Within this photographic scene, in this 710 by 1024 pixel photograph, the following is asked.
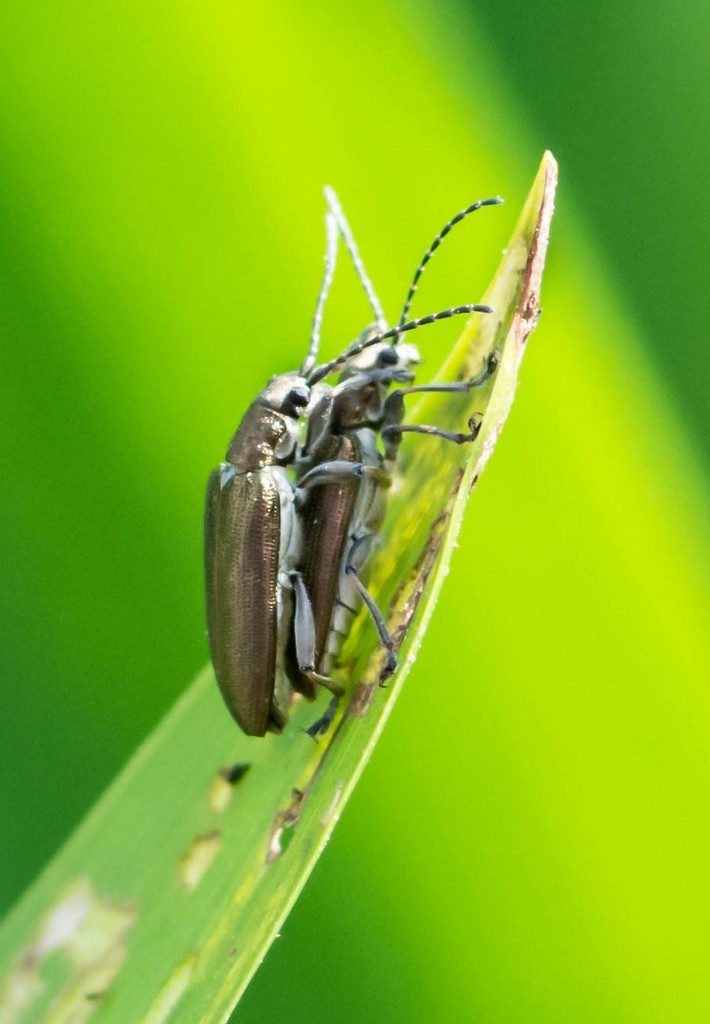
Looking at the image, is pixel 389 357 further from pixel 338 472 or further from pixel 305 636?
pixel 305 636

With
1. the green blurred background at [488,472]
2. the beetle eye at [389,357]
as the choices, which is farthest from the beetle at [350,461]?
the green blurred background at [488,472]

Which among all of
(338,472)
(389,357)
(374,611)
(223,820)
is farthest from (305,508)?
(223,820)

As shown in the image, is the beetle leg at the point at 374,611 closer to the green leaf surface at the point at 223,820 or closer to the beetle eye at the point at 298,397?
the green leaf surface at the point at 223,820

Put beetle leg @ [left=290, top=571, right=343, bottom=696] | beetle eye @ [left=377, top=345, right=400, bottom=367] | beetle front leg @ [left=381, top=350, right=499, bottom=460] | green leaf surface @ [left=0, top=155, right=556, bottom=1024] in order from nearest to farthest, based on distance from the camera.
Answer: green leaf surface @ [left=0, top=155, right=556, bottom=1024]
beetle front leg @ [left=381, top=350, right=499, bottom=460]
beetle leg @ [left=290, top=571, right=343, bottom=696]
beetle eye @ [left=377, top=345, right=400, bottom=367]

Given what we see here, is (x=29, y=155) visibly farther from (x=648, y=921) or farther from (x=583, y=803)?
(x=648, y=921)

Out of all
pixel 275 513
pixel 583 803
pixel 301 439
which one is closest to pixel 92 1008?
pixel 583 803

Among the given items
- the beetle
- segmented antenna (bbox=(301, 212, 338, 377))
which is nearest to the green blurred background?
segmented antenna (bbox=(301, 212, 338, 377))

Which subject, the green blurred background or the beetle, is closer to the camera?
the green blurred background

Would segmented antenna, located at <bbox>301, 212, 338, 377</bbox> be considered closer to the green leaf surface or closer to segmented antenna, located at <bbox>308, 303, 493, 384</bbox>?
segmented antenna, located at <bbox>308, 303, 493, 384</bbox>

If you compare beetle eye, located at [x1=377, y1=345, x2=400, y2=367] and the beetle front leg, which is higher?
beetle eye, located at [x1=377, y1=345, x2=400, y2=367]
